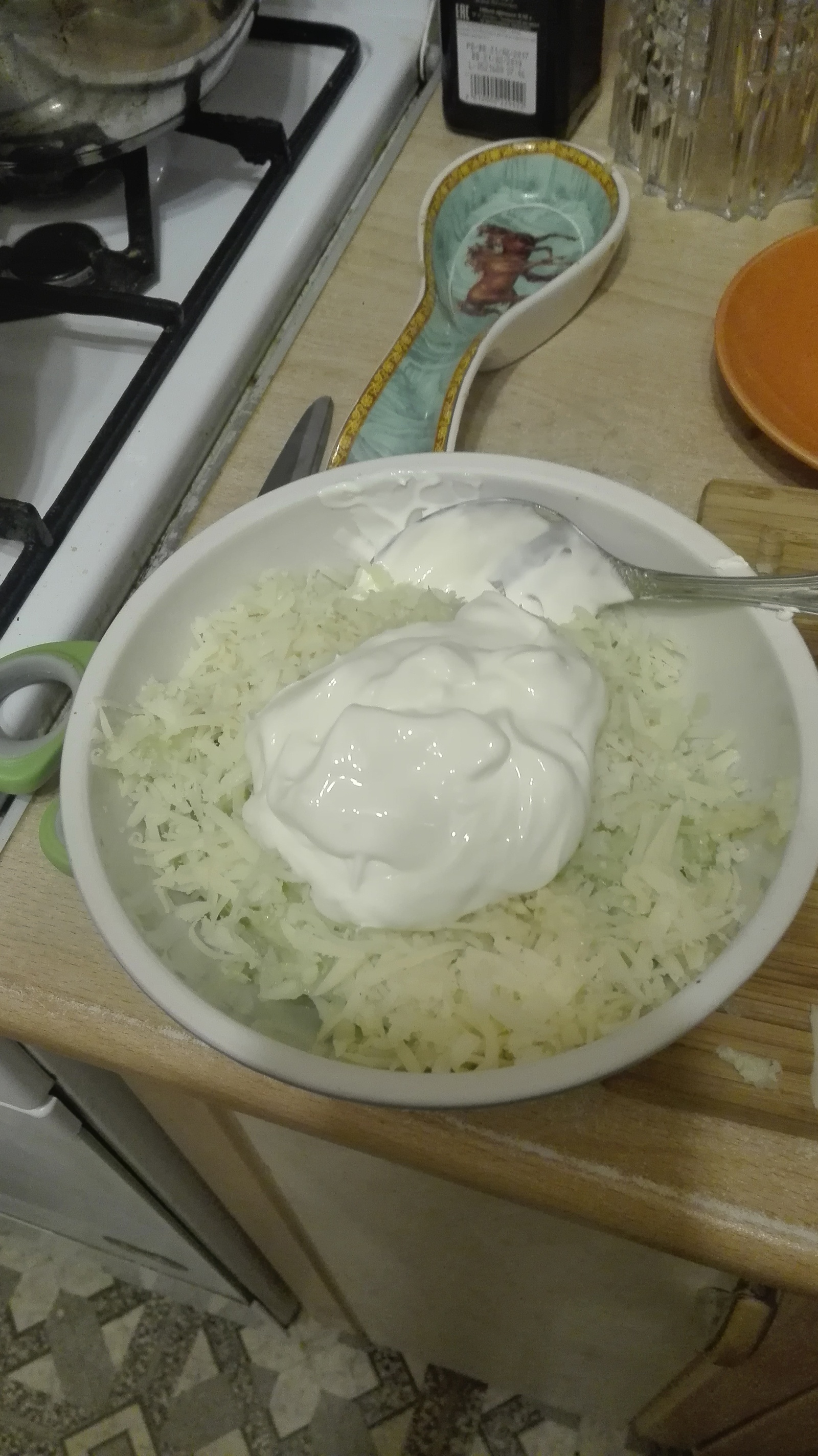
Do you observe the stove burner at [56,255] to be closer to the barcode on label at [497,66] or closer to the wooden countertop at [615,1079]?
the wooden countertop at [615,1079]

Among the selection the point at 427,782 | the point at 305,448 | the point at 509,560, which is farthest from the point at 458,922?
the point at 305,448

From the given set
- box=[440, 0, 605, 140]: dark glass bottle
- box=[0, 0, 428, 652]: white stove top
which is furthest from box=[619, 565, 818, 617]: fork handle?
box=[440, 0, 605, 140]: dark glass bottle

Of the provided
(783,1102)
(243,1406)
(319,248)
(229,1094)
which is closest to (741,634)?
(783,1102)

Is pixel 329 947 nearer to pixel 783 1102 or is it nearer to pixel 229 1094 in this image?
pixel 229 1094

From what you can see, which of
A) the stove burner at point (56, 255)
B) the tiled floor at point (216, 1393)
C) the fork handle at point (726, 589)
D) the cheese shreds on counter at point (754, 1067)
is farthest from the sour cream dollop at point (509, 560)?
the tiled floor at point (216, 1393)

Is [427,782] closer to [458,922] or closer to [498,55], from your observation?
[458,922]

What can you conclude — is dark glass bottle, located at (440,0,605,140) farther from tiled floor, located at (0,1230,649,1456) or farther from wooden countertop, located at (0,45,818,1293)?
tiled floor, located at (0,1230,649,1456)
